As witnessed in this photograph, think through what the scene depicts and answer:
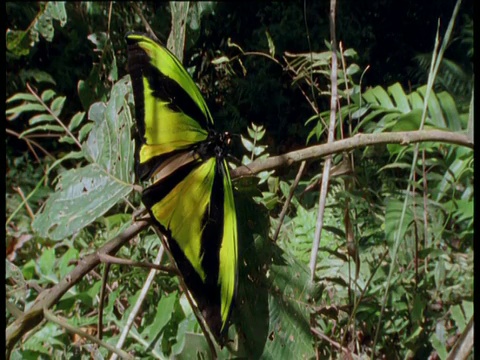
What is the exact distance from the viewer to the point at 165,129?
0.75 m

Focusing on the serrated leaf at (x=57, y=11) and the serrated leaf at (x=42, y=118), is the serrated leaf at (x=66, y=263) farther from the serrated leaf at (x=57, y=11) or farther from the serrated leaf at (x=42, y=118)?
Answer: the serrated leaf at (x=57, y=11)

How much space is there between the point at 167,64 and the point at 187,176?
15 centimetres

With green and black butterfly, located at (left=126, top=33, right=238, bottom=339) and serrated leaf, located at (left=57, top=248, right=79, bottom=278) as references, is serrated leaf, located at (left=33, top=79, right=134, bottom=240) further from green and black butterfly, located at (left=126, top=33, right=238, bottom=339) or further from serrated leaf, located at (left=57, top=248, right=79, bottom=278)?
serrated leaf, located at (left=57, top=248, right=79, bottom=278)

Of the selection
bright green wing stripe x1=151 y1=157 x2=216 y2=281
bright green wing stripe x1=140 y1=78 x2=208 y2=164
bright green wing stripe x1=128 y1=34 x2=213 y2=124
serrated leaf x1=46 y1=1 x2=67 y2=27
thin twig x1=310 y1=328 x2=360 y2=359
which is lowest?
thin twig x1=310 y1=328 x2=360 y2=359

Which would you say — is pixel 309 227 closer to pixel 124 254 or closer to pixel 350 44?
pixel 124 254

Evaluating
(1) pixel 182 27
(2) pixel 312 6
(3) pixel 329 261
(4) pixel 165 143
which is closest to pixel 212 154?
(4) pixel 165 143

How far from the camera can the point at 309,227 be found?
1279mm

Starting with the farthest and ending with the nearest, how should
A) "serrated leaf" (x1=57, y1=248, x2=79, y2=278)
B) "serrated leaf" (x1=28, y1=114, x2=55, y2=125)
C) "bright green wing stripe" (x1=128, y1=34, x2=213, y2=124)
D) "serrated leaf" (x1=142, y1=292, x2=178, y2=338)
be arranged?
"serrated leaf" (x1=28, y1=114, x2=55, y2=125)
"serrated leaf" (x1=57, y1=248, x2=79, y2=278)
"serrated leaf" (x1=142, y1=292, x2=178, y2=338)
"bright green wing stripe" (x1=128, y1=34, x2=213, y2=124)

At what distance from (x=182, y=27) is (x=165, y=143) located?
1.01 feet

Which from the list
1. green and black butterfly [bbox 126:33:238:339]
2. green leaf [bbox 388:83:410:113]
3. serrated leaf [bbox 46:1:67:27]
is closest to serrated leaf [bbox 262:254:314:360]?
green and black butterfly [bbox 126:33:238:339]

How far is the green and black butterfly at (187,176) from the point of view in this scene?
67 centimetres

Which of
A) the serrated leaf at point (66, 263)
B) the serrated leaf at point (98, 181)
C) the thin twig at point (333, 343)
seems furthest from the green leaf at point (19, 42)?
the thin twig at point (333, 343)

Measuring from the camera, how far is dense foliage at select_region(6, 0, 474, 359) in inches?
31.1

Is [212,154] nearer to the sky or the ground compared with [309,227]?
nearer to the sky
